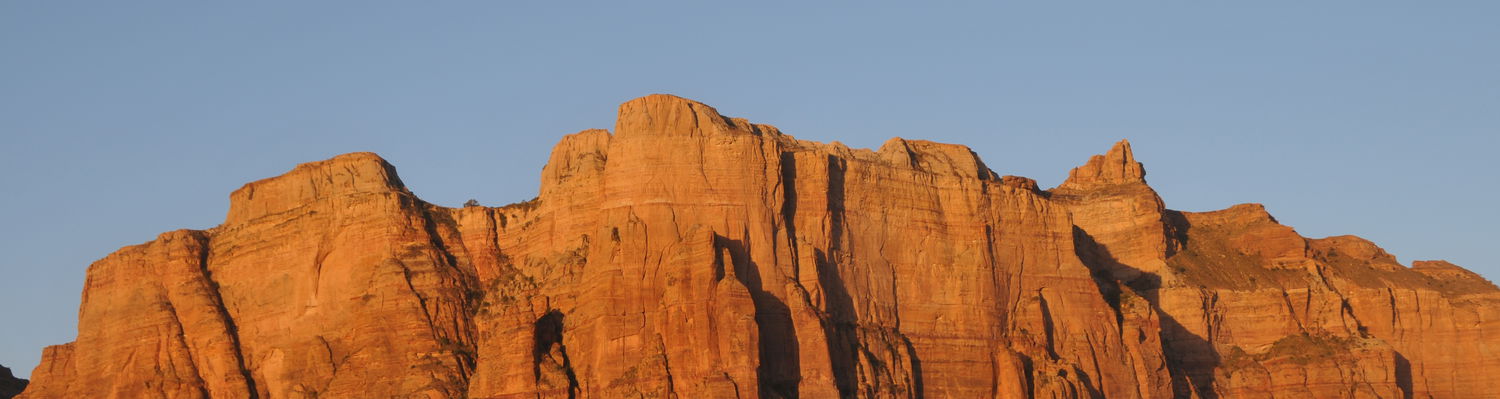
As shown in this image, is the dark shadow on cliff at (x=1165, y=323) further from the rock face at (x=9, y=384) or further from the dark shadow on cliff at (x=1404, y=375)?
the rock face at (x=9, y=384)

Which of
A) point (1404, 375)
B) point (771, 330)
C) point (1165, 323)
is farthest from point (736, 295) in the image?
point (1404, 375)

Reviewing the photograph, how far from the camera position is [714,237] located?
96312 mm

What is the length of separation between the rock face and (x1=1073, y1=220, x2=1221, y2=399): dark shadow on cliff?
185 feet

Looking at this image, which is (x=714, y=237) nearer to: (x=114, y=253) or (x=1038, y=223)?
(x=1038, y=223)

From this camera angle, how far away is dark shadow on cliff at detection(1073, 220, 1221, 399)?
118m

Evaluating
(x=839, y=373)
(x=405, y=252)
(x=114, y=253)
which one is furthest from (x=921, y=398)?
(x=114, y=253)

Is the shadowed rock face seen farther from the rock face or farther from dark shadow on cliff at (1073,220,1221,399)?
the rock face

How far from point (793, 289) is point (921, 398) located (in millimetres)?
8495

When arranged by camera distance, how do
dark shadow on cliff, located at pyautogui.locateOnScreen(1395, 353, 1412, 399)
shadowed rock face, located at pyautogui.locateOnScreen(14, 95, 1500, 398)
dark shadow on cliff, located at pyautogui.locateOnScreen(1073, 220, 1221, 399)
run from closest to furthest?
shadowed rock face, located at pyautogui.locateOnScreen(14, 95, 1500, 398) → dark shadow on cliff, located at pyautogui.locateOnScreen(1073, 220, 1221, 399) → dark shadow on cliff, located at pyautogui.locateOnScreen(1395, 353, 1412, 399)

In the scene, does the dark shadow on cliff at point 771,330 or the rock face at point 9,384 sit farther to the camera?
the rock face at point 9,384

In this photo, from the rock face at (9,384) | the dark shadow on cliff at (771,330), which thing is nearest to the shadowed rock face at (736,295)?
the dark shadow on cliff at (771,330)

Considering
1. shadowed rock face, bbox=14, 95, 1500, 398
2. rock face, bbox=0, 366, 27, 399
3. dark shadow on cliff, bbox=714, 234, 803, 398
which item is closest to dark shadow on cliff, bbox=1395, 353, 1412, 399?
shadowed rock face, bbox=14, 95, 1500, 398

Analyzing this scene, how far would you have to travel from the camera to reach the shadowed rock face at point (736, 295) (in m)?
96.3

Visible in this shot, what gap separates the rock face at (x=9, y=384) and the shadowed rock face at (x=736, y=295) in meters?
20.0
